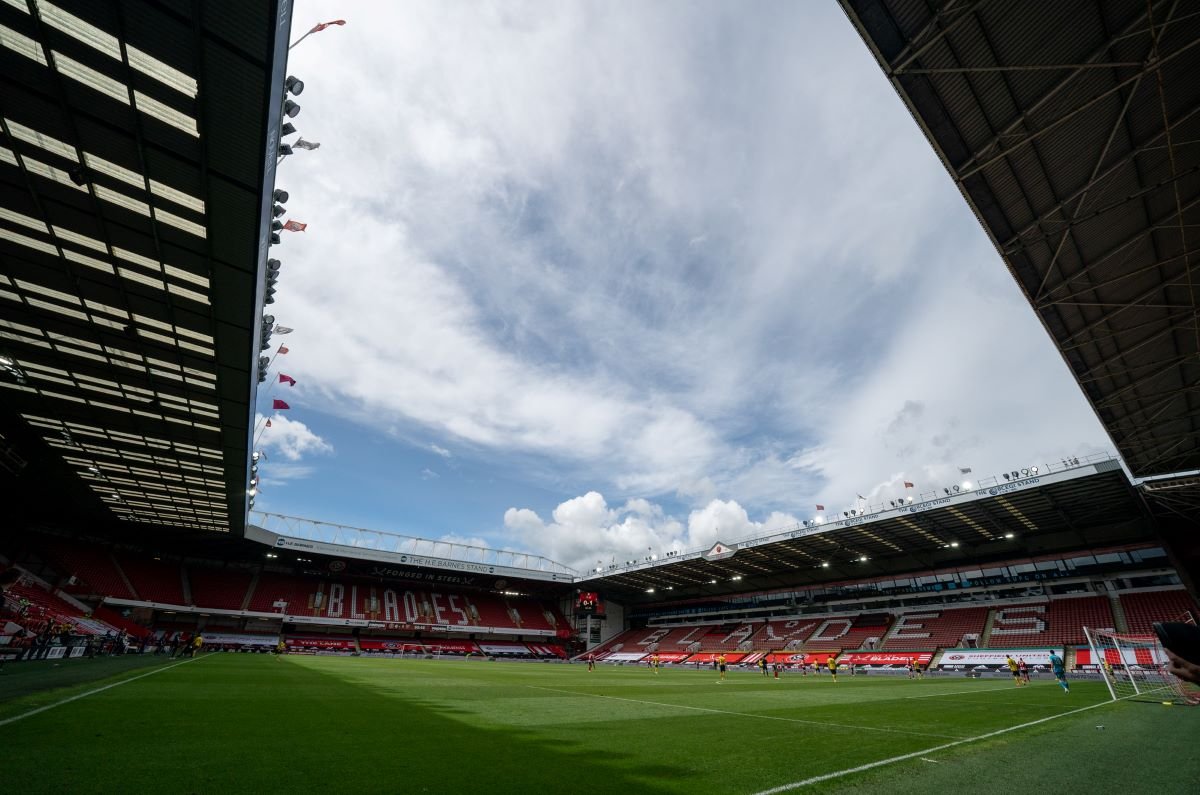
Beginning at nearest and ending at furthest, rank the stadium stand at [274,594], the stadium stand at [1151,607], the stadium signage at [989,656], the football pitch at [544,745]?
the football pitch at [544,745] < the stadium stand at [1151,607] < the stadium signage at [989,656] < the stadium stand at [274,594]

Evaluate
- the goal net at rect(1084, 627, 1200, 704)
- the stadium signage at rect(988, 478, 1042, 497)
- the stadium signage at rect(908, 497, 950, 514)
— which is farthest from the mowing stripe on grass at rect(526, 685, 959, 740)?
the stadium signage at rect(908, 497, 950, 514)

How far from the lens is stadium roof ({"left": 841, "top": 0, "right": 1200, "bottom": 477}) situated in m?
8.93

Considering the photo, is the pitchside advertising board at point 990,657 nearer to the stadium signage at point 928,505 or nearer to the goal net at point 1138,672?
the goal net at point 1138,672

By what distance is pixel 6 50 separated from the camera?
8258 mm

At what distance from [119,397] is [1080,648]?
53721mm

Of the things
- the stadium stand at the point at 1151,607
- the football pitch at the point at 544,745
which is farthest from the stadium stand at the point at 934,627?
the football pitch at the point at 544,745

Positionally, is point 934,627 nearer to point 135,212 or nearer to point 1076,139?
point 1076,139

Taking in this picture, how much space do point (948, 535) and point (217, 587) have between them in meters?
67.1

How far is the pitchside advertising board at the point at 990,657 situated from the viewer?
32344mm

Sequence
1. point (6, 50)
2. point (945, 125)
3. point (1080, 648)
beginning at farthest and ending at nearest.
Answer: point (1080, 648), point (945, 125), point (6, 50)

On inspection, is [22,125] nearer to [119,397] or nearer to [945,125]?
[119,397]

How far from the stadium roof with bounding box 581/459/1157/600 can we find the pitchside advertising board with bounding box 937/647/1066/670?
839cm

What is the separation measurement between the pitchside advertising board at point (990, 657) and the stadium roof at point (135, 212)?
149 ft

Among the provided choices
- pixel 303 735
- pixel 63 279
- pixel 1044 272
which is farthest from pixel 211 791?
pixel 1044 272
